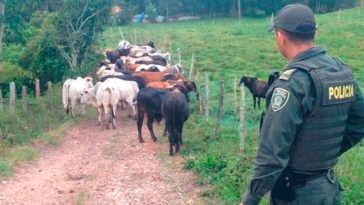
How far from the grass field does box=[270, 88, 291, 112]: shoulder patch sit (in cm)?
364

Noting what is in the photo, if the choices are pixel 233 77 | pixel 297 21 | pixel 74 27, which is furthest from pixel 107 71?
pixel 297 21

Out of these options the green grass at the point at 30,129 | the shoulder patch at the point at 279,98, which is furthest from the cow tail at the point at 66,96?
the shoulder patch at the point at 279,98

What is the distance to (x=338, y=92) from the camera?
3.30 metres

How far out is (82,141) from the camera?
13.3 m

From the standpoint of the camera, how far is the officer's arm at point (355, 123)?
355 centimetres

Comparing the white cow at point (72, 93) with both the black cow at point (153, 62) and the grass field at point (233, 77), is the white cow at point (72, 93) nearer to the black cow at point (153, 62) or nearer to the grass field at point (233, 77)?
the grass field at point (233, 77)

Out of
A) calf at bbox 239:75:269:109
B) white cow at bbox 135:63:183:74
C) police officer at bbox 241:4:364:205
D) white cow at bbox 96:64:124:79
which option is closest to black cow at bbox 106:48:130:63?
white cow at bbox 96:64:124:79

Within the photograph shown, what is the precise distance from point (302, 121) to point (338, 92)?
309 millimetres

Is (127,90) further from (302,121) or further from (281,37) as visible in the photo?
(302,121)

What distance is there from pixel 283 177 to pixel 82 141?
10.5m

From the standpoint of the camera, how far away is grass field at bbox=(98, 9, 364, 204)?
7.86 metres

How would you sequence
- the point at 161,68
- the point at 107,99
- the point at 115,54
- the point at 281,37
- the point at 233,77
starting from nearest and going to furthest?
the point at 281,37 < the point at 107,99 < the point at 161,68 < the point at 233,77 < the point at 115,54

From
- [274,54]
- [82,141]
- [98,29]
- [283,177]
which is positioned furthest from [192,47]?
[283,177]

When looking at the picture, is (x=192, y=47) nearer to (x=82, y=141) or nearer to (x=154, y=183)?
(x=82, y=141)
